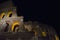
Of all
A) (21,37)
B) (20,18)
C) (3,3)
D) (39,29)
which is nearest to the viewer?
(21,37)

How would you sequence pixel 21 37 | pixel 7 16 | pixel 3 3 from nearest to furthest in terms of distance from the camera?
pixel 21 37 → pixel 7 16 → pixel 3 3

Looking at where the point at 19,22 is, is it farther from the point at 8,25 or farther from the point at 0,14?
the point at 0,14

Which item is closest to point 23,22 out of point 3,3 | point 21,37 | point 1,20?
point 1,20

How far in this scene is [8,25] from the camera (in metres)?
34.6

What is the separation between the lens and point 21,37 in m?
15.7

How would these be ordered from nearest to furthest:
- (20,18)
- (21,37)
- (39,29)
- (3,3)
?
(21,37), (39,29), (20,18), (3,3)

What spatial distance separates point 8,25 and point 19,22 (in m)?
3.52

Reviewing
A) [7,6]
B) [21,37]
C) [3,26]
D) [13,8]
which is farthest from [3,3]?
[21,37]

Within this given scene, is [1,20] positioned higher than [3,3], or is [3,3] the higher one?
[3,3]

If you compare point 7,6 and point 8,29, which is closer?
point 8,29

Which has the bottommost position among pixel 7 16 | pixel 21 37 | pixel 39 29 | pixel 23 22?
pixel 21 37

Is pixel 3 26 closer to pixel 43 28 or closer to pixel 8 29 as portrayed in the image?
pixel 8 29

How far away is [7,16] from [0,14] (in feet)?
10.5

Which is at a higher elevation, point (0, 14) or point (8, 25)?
point (0, 14)
